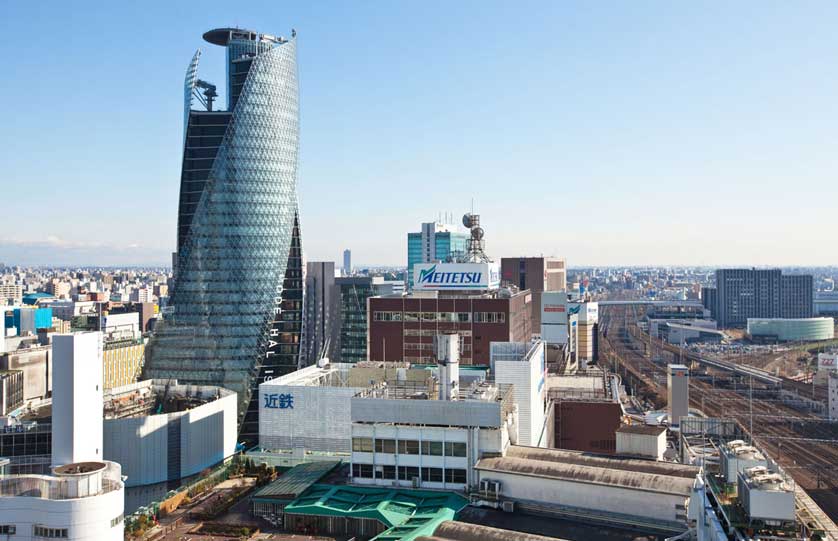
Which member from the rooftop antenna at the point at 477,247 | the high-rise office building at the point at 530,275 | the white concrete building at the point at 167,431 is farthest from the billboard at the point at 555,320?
the white concrete building at the point at 167,431

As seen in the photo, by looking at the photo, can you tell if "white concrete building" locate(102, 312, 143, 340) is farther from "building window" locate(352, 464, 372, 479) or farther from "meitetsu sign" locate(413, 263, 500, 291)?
"building window" locate(352, 464, 372, 479)

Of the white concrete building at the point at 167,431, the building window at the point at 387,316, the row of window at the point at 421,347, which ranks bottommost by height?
the white concrete building at the point at 167,431

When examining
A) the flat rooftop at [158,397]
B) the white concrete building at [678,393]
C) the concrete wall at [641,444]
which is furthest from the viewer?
the white concrete building at [678,393]

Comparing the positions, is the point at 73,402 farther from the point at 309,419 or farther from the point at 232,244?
the point at 232,244

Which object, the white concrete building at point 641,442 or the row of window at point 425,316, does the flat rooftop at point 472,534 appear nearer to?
the white concrete building at point 641,442

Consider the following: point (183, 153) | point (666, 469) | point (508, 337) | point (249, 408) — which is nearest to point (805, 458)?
point (508, 337)

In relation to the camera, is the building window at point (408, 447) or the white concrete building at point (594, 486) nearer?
the white concrete building at point (594, 486)

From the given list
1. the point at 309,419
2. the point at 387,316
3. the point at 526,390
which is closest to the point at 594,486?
the point at 526,390
